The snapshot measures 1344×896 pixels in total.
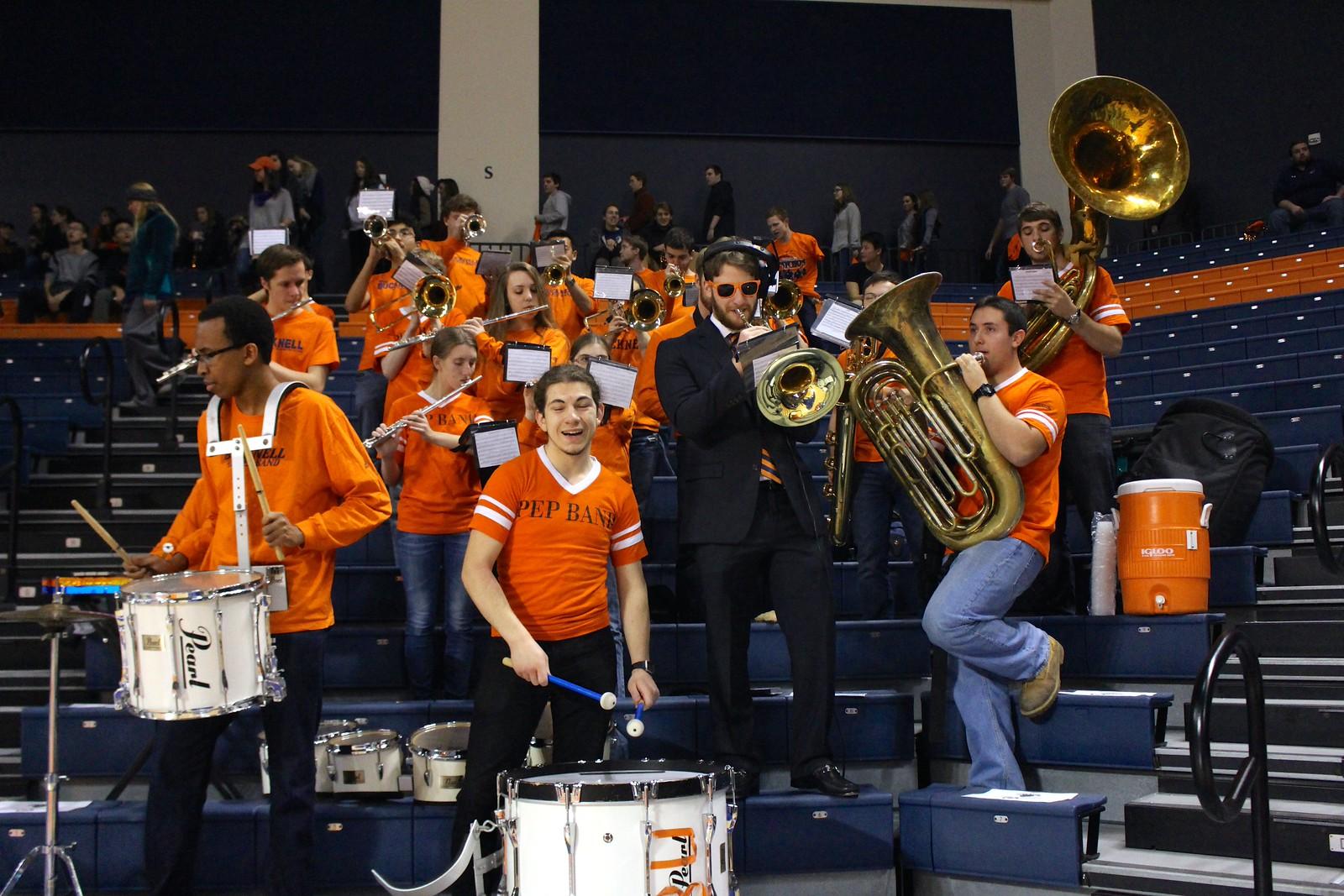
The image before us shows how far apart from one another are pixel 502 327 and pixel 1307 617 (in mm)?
3494

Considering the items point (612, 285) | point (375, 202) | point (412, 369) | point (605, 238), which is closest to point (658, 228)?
point (605, 238)

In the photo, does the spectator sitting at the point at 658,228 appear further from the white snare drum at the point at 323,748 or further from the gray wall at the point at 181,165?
the white snare drum at the point at 323,748

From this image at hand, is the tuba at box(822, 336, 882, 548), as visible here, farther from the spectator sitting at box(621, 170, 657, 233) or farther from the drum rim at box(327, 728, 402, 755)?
the spectator sitting at box(621, 170, 657, 233)

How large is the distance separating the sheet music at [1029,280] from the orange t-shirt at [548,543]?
211 cm

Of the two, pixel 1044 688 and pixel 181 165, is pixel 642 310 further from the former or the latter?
pixel 181 165

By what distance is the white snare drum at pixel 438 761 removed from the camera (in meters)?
4.00

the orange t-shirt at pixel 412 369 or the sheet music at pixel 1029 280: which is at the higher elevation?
the sheet music at pixel 1029 280

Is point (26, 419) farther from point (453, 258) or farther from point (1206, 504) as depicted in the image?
point (1206, 504)

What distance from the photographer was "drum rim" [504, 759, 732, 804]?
116 inches

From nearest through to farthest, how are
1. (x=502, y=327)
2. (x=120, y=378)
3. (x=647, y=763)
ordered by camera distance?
(x=647, y=763), (x=502, y=327), (x=120, y=378)

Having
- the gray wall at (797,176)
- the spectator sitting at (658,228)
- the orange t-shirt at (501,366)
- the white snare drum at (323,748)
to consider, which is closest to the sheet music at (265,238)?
the orange t-shirt at (501,366)

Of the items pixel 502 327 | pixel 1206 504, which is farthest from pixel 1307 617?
pixel 502 327

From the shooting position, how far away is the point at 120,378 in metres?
8.59

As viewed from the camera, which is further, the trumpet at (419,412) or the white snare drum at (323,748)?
the trumpet at (419,412)
